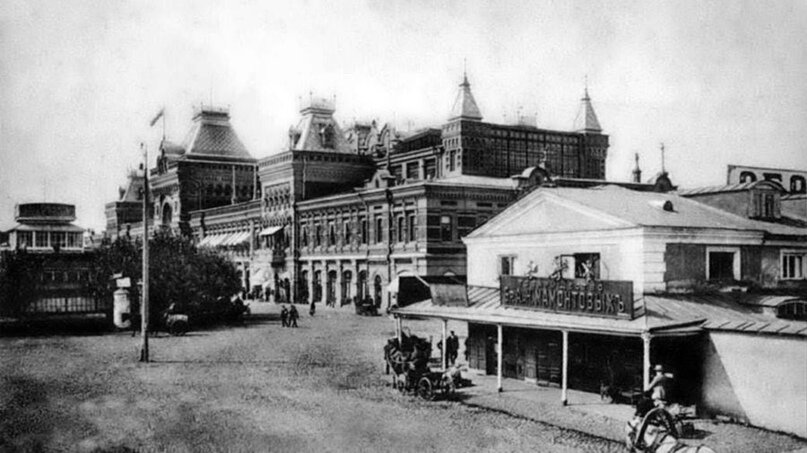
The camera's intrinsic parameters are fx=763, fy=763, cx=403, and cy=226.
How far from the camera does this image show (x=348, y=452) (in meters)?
15.1

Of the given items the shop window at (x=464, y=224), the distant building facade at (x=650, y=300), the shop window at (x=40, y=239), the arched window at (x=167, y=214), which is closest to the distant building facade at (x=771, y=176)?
the distant building facade at (x=650, y=300)

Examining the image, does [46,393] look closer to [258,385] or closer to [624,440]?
[258,385]

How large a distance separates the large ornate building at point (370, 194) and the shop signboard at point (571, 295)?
23.9m

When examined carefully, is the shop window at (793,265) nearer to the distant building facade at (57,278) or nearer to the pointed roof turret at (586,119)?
the distant building facade at (57,278)

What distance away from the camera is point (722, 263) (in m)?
20.2

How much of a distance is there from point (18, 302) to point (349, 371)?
69.5 ft

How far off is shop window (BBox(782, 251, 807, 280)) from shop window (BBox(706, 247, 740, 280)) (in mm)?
1885

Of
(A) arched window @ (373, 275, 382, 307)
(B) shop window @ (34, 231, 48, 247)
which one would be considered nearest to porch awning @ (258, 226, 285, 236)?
(A) arched window @ (373, 275, 382, 307)

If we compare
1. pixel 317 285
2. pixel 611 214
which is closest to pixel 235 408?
pixel 611 214

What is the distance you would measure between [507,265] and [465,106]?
34.8 metres

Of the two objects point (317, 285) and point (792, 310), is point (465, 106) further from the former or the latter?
point (792, 310)

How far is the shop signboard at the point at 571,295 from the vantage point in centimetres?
1823

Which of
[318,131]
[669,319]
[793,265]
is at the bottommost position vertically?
[669,319]

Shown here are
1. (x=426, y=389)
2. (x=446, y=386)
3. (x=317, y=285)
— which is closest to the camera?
(x=446, y=386)
